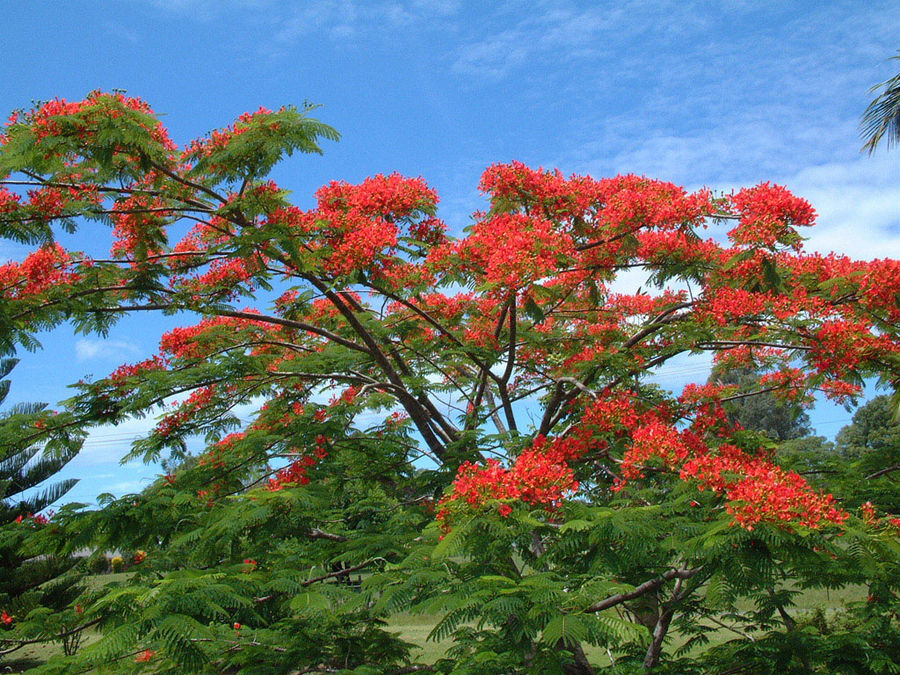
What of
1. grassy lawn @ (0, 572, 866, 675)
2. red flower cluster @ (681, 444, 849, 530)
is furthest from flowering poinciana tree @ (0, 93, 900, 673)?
grassy lawn @ (0, 572, 866, 675)

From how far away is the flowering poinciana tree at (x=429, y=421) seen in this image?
425 cm

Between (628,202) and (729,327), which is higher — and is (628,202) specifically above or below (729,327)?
above

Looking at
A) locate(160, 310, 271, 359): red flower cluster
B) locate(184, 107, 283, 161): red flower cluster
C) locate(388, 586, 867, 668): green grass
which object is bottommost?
locate(388, 586, 867, 668): green grass

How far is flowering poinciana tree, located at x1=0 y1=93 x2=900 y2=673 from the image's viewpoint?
4250 mm

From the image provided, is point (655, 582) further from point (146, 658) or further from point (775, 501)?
point (146, 658)

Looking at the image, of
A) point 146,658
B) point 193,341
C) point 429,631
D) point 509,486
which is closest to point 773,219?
point 509,486

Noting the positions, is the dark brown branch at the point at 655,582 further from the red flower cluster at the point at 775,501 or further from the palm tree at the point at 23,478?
the palm tree at the point at 23,478

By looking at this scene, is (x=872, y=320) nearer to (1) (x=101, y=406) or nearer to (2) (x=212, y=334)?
(2) (x=212, y=334)

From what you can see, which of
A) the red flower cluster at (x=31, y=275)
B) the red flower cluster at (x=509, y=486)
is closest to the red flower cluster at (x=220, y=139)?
the red flower cluster at (x=31, y=275)

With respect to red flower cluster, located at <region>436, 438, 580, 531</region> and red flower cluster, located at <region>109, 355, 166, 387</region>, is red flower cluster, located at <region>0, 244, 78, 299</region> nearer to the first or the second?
red flower cluster, located at <region>109, 355, 166, 387</region>

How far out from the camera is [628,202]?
21.7 ft

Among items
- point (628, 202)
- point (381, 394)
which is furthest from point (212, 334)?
point (628, 202)

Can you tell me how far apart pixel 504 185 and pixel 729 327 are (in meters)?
2.59

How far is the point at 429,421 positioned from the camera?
294 inches
